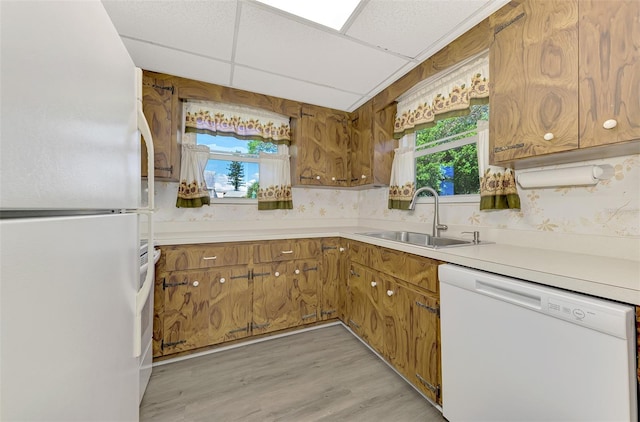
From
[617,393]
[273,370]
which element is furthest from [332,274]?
[617,393]

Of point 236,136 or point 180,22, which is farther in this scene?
point 236,136

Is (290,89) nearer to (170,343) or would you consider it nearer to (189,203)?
(189,203)

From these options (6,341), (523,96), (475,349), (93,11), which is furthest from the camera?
(523,96)

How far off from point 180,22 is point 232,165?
129 cm

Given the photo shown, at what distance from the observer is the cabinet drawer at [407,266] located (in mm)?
1375

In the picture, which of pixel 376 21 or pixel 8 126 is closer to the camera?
pixel 8 126

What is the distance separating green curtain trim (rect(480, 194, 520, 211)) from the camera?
1.50 meters

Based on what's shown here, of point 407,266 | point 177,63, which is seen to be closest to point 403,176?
point 407,266

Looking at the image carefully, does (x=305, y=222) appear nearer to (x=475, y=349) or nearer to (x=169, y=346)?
(x=169, y=346)

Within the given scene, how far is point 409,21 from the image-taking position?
1.47 metres

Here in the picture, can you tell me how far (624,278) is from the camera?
0.82 meters

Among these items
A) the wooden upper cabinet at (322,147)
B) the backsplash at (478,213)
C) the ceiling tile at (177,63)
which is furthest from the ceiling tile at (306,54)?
the backsplash at (478,213)

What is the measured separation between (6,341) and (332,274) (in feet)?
7.26

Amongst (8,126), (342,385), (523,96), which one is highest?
(523,96)
